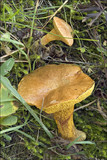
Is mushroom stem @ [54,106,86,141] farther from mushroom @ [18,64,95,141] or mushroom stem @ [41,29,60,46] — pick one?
mushroom stem @ [41,29,60,46]

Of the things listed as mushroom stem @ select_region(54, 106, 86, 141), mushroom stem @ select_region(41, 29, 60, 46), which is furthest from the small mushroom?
mushroom stem @ select_region(54, 106, 86, 141)

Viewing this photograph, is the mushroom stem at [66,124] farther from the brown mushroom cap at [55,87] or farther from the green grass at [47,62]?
the brown mushroom cap at [55,87]

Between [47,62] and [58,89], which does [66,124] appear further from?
[47,62]

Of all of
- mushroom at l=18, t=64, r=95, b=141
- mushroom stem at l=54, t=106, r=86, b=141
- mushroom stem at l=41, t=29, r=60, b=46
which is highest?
mushroom stem at l=41, t=29, r=60, b=46

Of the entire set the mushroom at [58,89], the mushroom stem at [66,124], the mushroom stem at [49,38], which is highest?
the mushroom stem at [49,38]

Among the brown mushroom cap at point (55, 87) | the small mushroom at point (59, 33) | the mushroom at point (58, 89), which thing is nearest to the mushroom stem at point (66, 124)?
the mushroom at point (58, 89)

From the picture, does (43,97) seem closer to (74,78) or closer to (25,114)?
(74,78)

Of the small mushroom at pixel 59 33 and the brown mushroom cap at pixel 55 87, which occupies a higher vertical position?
the small mushroom at pixel 59 33
